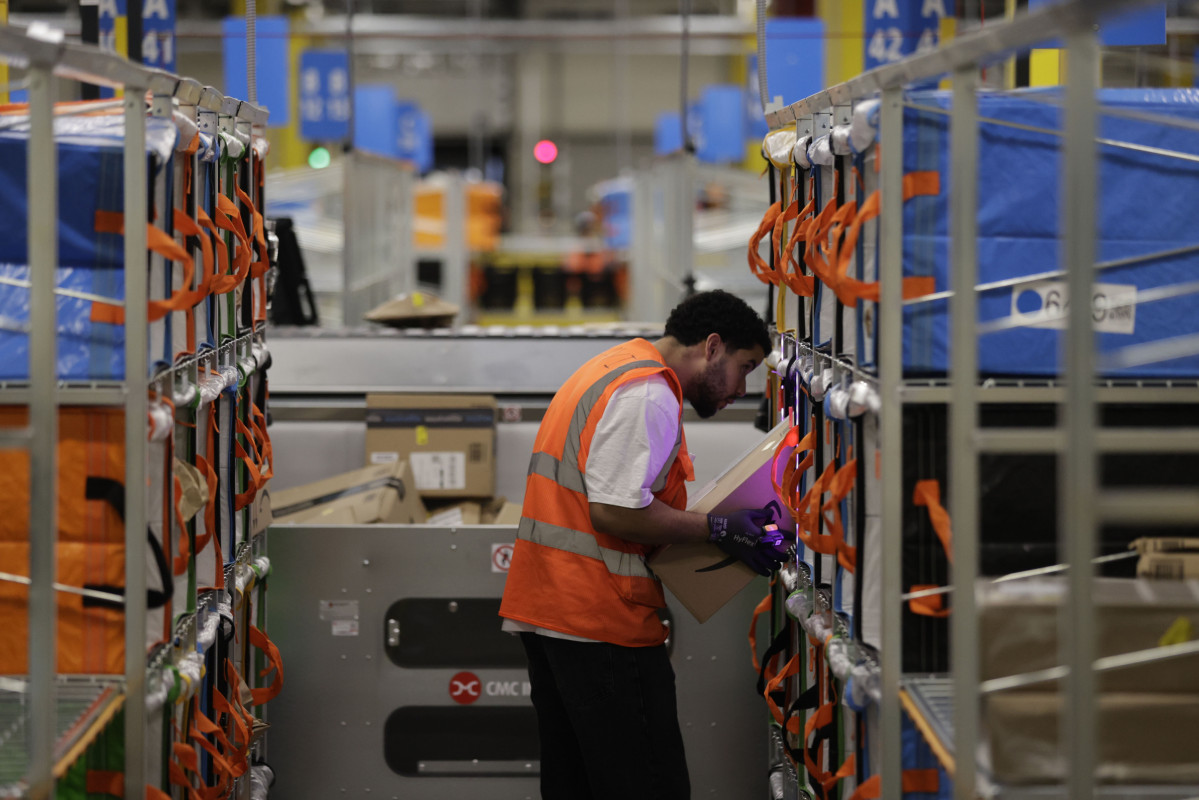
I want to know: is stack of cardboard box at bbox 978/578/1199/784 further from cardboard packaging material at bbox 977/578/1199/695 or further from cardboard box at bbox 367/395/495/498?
cardboard box at bbox 367/395/495/498

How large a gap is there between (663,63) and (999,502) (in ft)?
93.7

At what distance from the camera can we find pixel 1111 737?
2.22 m

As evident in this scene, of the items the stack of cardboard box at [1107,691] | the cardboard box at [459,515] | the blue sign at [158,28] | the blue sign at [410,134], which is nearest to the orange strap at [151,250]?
the stack of cardboard box at [1107,691]

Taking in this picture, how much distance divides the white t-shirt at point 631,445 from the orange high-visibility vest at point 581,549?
39 mm

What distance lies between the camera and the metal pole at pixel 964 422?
6.74 feet

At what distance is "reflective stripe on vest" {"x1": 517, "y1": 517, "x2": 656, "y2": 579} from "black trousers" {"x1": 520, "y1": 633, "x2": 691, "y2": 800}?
0.19 m

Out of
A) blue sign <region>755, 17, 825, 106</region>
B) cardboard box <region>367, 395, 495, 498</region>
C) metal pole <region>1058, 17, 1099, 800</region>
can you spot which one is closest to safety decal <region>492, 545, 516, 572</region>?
cardboard box <region>367, 395, 495, 498</region>

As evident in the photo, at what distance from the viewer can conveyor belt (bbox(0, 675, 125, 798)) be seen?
217 centimetres

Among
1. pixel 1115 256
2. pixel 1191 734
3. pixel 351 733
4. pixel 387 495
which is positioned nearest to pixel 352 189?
pixel 387 495

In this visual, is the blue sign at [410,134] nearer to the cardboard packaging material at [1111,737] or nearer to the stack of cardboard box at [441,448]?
the stack of cardboard box at [441,448]

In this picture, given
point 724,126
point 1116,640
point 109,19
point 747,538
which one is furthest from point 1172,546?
point 724,126

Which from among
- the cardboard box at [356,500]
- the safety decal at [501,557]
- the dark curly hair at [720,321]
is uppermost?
the dark curly hair at [720,321]

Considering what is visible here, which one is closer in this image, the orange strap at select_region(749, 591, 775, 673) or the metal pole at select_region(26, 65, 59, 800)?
the metal pole at select_region(26, 65, 59, 800)

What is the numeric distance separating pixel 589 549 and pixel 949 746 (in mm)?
1188
